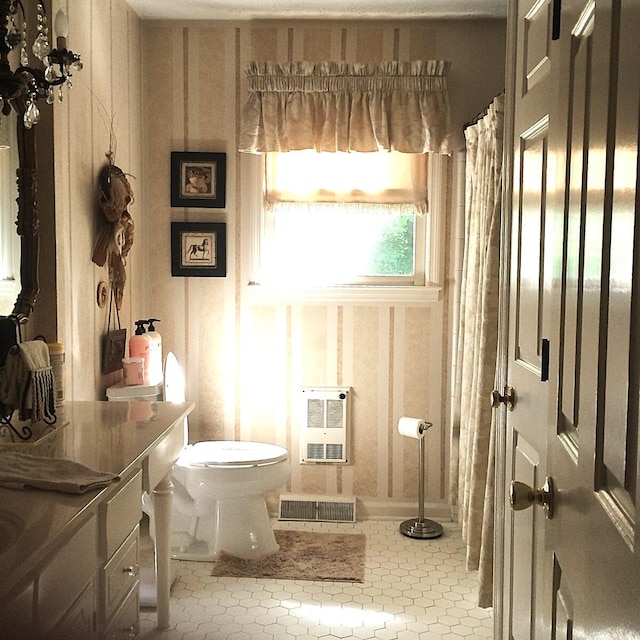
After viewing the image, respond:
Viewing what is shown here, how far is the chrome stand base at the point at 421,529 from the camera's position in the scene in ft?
11.0

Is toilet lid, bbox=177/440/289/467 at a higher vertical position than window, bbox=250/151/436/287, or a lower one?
lower

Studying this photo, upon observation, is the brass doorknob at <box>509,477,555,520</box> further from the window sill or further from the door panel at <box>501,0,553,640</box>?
the window sill

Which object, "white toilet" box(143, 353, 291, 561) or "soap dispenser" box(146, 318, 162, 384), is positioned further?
"soap dispenser" box(146, 318, 162, 384)

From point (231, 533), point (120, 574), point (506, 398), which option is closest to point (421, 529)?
point (231, 533)

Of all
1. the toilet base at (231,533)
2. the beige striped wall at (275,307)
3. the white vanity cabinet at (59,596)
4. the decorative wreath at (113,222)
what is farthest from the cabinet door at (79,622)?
the beige striped wall at (275,307)

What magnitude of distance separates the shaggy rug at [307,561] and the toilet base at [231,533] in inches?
1.9

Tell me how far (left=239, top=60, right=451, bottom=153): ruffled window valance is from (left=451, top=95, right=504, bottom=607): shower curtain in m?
0.28

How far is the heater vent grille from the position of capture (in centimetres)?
356

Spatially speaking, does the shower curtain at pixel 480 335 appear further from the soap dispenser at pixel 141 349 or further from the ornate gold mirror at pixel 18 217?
the ornate gold mirror at pixel 18 217

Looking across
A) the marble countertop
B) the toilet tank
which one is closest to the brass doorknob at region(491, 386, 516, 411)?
the marble countertop

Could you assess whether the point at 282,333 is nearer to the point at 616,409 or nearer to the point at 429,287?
the point at 429,287

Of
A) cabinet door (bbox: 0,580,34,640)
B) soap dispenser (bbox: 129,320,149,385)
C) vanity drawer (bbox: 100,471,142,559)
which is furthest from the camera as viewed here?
soap dispenser (bbox: 129,320,149,385)

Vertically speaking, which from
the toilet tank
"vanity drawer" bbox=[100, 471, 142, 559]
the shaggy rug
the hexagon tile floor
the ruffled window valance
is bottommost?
→ the hexagon tile floor

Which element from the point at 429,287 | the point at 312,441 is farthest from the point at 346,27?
the point at 312,441
